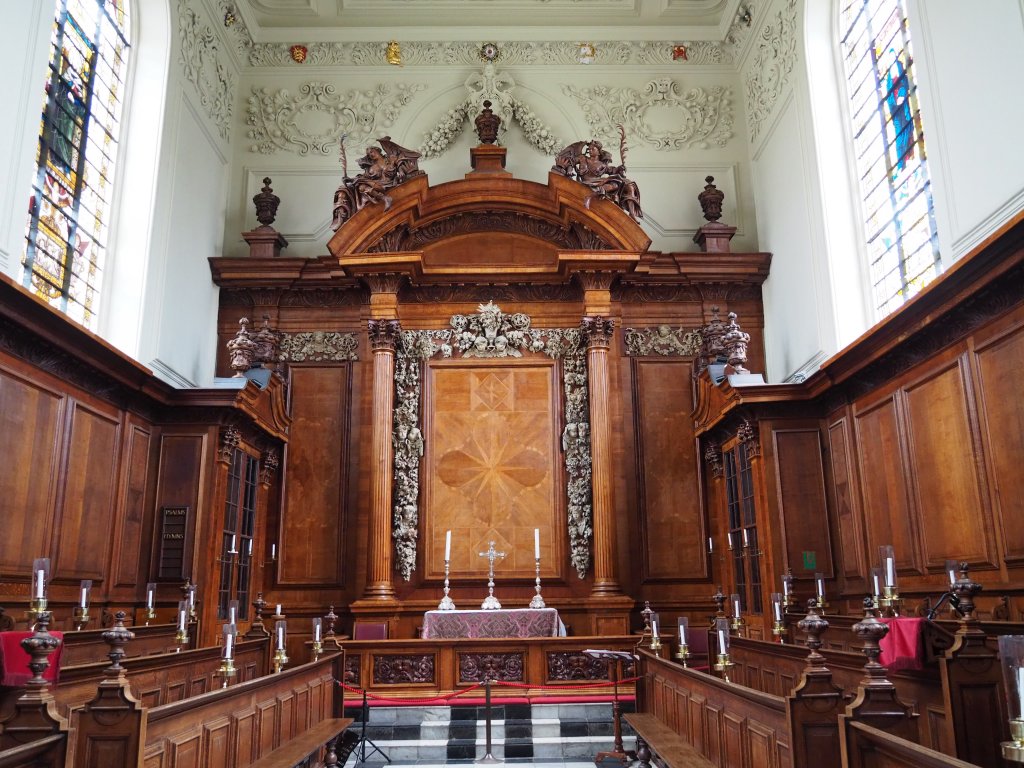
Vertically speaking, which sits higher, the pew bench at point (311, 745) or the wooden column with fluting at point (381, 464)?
the wooden column with fluting at point (381, 464)

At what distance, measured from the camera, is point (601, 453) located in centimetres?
1224

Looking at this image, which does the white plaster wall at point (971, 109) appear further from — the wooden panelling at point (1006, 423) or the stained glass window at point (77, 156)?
the stained glass window at point (77, 156)

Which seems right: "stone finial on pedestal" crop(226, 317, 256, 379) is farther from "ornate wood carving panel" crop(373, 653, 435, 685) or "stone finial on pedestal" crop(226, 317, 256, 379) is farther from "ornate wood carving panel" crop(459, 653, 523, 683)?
"ornate wood carving panel" crop(459, 653, 523, 683)

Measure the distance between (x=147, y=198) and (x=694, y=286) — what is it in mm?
7481

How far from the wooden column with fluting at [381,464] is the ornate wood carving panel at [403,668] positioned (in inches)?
56.7

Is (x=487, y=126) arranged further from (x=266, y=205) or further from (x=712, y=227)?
(x=712, y=227)

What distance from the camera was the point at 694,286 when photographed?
13.2 m

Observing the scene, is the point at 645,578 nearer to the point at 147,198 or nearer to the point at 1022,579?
the point at 1022,579

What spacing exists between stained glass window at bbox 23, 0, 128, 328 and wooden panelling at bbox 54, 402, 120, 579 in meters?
1.59

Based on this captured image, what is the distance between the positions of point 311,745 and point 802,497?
20.0 ft

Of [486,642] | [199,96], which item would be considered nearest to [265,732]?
[486,642]

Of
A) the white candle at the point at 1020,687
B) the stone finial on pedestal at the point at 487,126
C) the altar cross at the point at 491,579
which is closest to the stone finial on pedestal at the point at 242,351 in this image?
the altar cross at the point at 491,579

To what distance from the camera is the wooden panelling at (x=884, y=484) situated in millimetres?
8461

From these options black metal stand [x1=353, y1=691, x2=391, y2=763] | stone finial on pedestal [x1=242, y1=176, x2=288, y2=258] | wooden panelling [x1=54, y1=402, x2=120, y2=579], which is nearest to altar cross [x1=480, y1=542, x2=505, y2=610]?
black metal stand [x1=353, y1=691, x2=391, y2=763]
